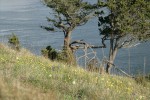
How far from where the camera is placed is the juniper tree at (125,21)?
108 ft

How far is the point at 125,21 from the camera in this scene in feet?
110

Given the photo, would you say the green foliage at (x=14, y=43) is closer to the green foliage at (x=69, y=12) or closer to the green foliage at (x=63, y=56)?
the green foliage at (x=63, y=56)

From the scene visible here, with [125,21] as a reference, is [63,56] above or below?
below

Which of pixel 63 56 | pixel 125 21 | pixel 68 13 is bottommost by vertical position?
pixel 63 56

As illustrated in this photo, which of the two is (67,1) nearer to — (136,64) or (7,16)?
(136,64)

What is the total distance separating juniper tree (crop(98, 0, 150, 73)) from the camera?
1297 inches

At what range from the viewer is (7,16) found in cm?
6606

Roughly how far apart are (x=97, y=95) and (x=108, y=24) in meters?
30.7

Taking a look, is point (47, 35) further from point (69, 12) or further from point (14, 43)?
point (14, 43)

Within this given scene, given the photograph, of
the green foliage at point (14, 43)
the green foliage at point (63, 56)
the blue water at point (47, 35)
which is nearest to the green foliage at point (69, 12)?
the blue water at point (47, 35)

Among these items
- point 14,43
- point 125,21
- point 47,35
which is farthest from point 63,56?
point 47,35

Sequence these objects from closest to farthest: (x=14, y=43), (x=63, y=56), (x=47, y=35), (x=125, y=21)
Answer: (x=63, y=56)
(x=14, y=43)
(x=125, y=21)
(x=47, y=35)

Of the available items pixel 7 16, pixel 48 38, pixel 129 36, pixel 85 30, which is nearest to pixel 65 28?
pixel 129 36

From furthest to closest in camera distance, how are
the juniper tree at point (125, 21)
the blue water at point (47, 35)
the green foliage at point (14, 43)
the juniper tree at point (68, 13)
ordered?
the blue water at point (47, 35) → the juniper tree at point (68, 13) → the juniper tree at point (125, 21) → the green foliage at point (14, 43)
